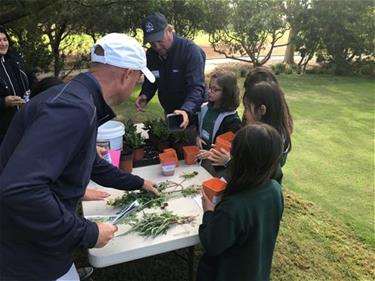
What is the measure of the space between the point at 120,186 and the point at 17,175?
0.94 meters

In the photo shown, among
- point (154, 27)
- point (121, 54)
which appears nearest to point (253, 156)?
point (121, 54)

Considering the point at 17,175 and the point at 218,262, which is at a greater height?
the point at 17,175

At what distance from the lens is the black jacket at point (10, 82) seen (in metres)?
3.62

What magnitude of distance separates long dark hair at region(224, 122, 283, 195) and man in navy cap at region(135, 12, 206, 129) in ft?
4.28

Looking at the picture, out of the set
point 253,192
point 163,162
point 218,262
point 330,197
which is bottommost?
point 330,197

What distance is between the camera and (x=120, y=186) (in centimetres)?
200

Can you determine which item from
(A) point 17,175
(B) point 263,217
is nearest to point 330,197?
(B) point 263,217

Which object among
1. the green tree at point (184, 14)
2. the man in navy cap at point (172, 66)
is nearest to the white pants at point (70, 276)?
the man in navy cap at point (172, 66)

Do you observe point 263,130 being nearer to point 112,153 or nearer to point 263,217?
point 263,217

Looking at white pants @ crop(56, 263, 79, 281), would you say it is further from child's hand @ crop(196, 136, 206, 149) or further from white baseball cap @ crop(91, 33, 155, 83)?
child's hand @ crop(196, 136, 206, 149)

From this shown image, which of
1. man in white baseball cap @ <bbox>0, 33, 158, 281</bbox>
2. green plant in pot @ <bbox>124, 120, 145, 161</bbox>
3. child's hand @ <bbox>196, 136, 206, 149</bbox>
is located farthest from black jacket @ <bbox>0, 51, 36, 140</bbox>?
man in white baseball cap @ <bbox>0, 33, 158, 281</bbox>

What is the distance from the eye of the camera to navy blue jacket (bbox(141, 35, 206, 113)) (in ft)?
10.7

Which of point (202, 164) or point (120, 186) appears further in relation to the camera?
point (202, 164)

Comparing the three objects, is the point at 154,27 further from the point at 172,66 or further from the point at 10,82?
the point at 10,82
